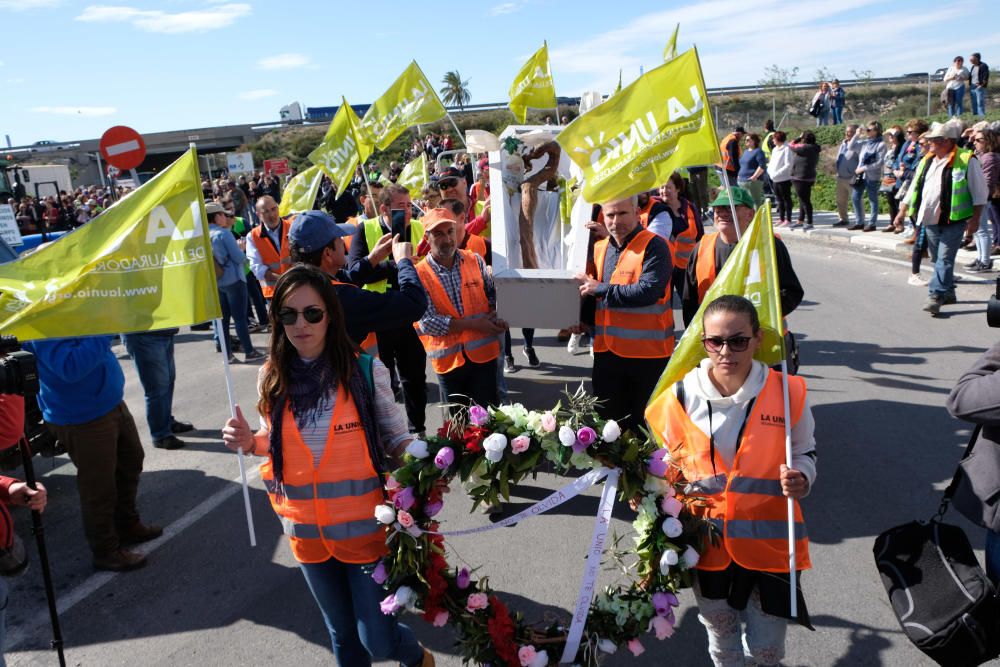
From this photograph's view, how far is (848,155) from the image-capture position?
45.2 ft

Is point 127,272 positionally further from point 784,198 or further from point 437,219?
point 784,198

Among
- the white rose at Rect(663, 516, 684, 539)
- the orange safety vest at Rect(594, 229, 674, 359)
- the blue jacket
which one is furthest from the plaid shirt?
the white rose at Rect(663, 516, 684, 539)

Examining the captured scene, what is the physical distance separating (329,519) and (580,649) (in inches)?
45.3

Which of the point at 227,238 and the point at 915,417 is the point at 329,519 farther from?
the point at 227,238

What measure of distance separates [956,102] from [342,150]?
18.0m

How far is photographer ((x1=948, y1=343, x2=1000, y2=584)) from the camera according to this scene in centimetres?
247

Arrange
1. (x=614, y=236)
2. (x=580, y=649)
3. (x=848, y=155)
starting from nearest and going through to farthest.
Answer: (x=580, y=649) < (x=614, y=236) < (x=848, y=155)

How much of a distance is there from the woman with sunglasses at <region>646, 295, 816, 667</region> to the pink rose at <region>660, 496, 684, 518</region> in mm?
98

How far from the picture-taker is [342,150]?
7949 mm

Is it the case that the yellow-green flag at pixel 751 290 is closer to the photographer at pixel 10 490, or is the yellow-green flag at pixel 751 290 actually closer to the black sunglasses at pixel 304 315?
the black sunglasses at pixel 304 315

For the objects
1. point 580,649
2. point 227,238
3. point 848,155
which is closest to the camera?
point 580,649

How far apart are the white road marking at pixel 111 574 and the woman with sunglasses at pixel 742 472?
373 centimetres

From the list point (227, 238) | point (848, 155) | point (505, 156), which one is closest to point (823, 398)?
point (505, 156)

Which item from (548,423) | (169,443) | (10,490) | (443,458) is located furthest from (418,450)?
(169,443)
